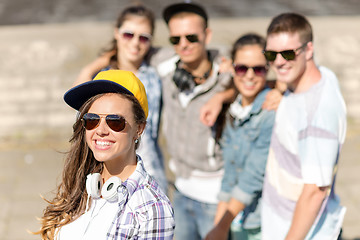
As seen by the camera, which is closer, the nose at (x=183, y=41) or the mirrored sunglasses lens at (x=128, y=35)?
the nose at (x=183, y=41)

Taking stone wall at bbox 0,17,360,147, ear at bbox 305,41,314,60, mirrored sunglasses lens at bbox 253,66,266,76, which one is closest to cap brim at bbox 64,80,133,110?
ear at bbox 305,41,314,60

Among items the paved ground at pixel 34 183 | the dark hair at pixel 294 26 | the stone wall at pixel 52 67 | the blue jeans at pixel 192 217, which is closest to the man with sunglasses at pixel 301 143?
the dark hair at pixel 294 26

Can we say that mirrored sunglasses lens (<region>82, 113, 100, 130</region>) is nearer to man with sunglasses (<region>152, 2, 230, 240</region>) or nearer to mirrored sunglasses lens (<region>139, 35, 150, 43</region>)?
man with sunglasses (<region>152, 2, 230, 240</region>)

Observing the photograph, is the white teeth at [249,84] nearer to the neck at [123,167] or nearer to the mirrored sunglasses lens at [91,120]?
the neck at [123,167]

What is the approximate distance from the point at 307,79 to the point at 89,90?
132cm

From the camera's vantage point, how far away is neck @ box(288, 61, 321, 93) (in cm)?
297

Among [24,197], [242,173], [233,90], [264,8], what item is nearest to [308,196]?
[242,173]

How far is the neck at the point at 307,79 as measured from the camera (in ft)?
9.75

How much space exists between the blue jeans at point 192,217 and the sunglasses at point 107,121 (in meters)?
1.70

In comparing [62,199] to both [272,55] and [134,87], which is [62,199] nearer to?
[134,87]

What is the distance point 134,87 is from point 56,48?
5.54 m

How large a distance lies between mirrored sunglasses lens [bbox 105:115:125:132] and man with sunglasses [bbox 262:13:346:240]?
42.7 inches

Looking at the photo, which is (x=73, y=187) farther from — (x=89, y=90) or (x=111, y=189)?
(x=89, y=90)

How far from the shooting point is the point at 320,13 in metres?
11.1
